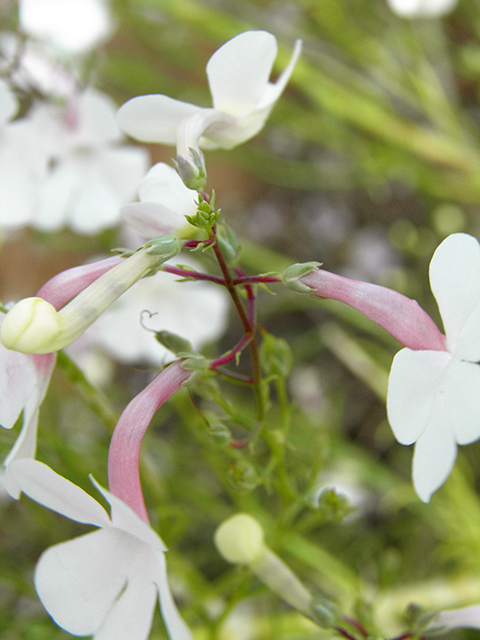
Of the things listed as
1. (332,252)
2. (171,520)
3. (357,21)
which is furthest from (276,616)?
(357,21)

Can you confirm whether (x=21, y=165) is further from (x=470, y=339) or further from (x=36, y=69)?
(x=470, y=339)

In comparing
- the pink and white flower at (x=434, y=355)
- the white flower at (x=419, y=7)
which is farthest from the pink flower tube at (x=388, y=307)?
the white flower at (x=419, y=7)

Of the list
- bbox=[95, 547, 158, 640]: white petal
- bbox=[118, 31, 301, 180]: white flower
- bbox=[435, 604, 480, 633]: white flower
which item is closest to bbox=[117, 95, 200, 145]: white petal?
bbox=[118, 31, 301, 180]: white flower

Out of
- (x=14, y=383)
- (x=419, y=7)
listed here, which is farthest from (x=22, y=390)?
(x=419, y=7)

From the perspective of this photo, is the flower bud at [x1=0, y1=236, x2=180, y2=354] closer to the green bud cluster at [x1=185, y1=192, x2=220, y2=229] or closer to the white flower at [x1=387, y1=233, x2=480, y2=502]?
the green bud cluster at [x1=185, y1=192, x2=220, y2=229]

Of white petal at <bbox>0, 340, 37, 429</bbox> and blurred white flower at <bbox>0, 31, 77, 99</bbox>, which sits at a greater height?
blurred white flower at <bbox>0, 31, 77, 99</bbox>

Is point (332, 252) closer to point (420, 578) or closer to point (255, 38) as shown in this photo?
point (420, 578)
